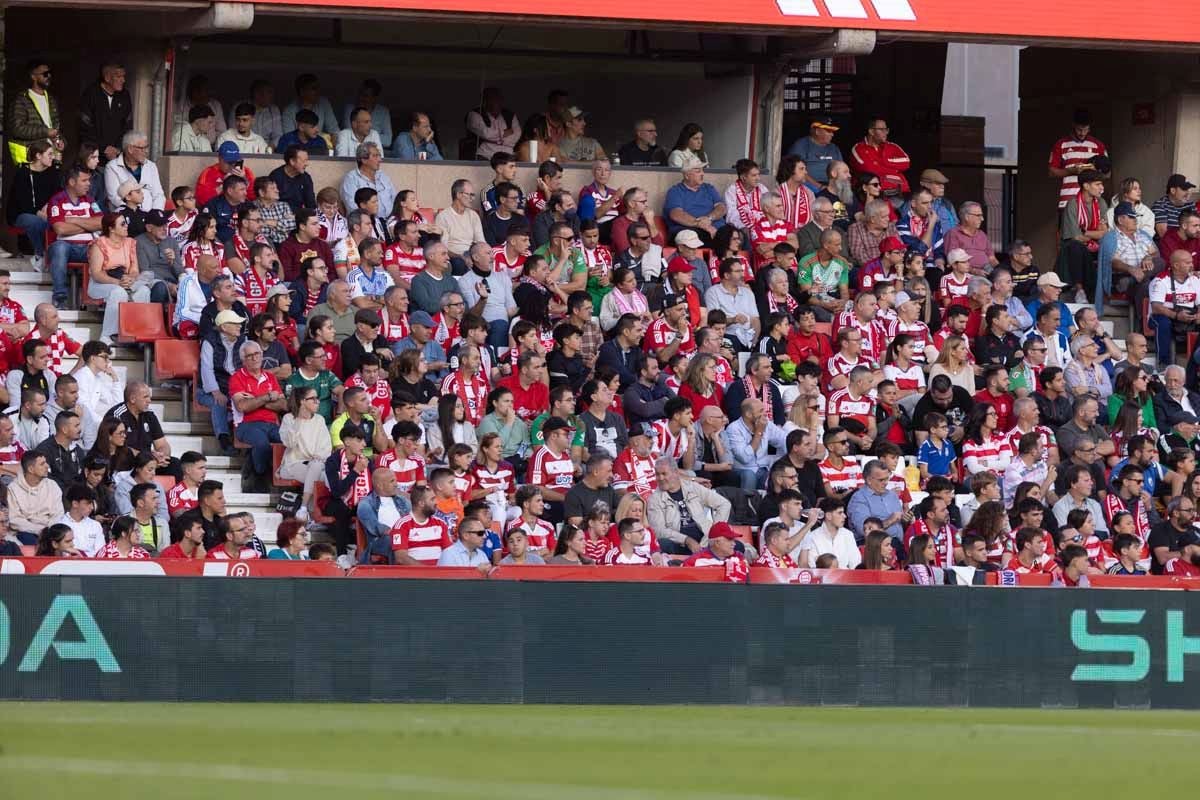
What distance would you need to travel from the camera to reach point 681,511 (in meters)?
17.1

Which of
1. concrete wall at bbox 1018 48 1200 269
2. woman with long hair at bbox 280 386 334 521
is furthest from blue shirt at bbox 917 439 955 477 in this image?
concrete wall at bbox 1018 48 1200 269

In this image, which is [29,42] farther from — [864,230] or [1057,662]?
[1057,662]

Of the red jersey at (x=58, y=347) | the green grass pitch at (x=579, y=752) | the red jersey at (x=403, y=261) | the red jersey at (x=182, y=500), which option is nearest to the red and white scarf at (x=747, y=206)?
the red jersey at (x=403, y=261)

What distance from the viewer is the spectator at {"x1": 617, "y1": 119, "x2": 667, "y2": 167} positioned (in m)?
21.4

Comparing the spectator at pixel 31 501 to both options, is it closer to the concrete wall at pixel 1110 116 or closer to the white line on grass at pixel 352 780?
the white line on grass at pixel 352 780

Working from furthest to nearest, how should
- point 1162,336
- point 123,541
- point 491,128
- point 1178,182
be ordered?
point 1178,182 < point 491,128 < point 1162,336 < point 123,541

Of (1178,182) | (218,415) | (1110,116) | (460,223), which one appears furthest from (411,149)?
(1110,116)

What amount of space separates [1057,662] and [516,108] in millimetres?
9217

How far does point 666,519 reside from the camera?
55.9ft

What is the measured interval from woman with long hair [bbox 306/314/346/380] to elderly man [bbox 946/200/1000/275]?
6.26 metres

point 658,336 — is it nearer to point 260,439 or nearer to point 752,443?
point 752,443

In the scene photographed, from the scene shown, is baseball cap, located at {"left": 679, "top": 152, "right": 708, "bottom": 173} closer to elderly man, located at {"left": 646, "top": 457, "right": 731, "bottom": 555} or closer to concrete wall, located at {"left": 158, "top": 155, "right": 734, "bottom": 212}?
concrete wall, located at {"left": 158, "top": 155, "right": 734, "bottom": 212}

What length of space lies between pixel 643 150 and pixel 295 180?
3600 millimetres

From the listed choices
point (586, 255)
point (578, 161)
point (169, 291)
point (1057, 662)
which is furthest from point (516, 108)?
point (1057, 662)
